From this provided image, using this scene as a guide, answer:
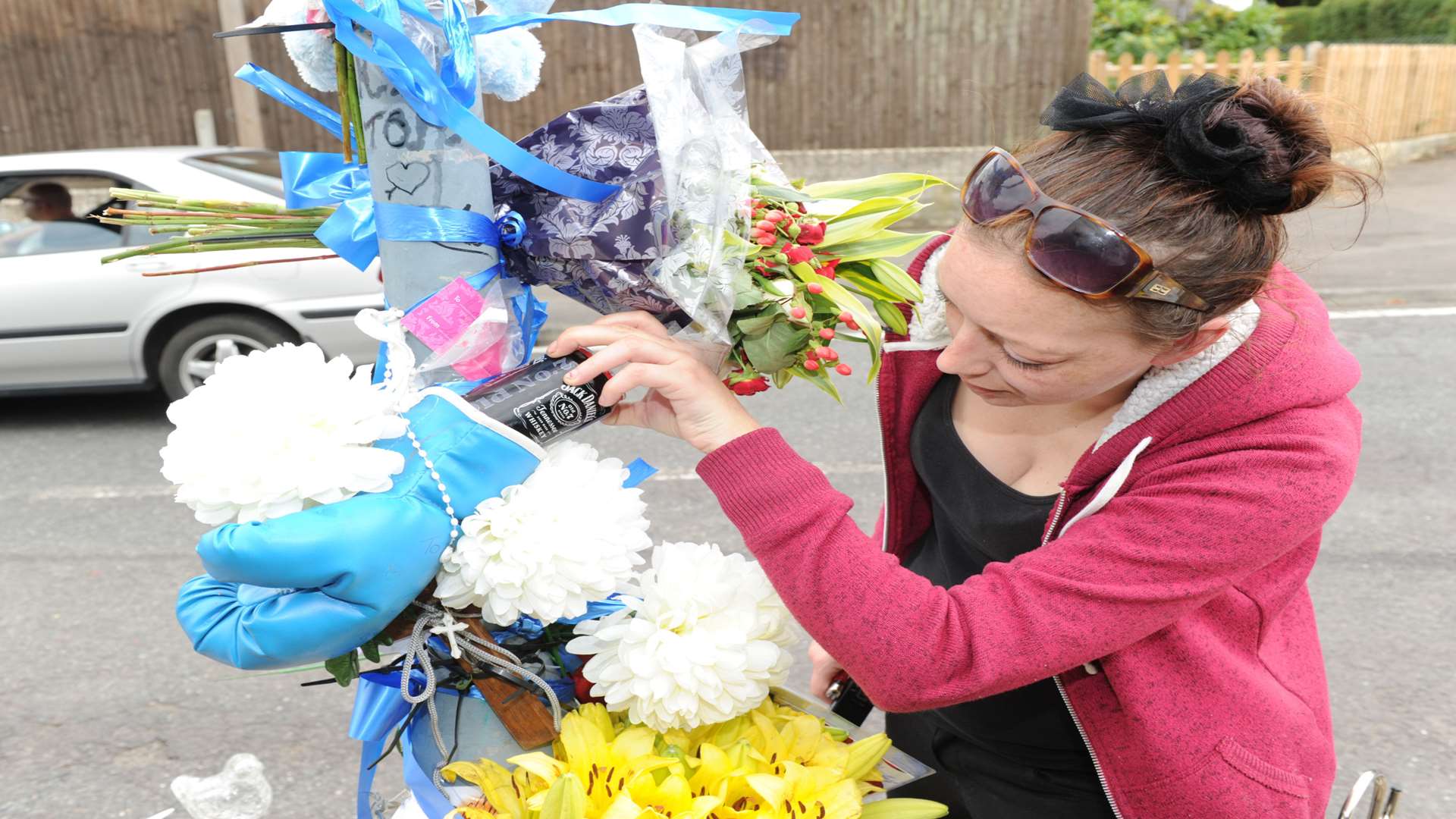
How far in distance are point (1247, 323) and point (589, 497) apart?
0.73m

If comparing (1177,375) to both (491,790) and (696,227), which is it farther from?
(491,790)

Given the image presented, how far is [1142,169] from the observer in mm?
1147

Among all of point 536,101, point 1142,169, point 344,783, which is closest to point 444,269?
point 1142,169

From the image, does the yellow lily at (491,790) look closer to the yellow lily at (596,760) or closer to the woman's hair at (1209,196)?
the yellow lily at (596,760)

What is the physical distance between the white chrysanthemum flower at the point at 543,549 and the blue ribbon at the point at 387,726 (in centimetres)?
15

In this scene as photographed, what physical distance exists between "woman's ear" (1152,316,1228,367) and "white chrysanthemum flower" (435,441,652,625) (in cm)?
59

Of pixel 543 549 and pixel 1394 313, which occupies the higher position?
pixel 543 549

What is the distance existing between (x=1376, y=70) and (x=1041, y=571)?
557 inches

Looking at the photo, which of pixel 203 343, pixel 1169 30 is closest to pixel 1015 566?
pixel 203 343

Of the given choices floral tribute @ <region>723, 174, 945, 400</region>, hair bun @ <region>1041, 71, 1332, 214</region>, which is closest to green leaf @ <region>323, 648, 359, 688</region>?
floral tribute @ <region>723, 174, 945, 400</region>

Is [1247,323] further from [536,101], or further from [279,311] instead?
[536,101]

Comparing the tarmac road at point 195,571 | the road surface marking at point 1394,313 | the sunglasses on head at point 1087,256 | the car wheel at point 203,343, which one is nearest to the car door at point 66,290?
the car wheel at point 203,343

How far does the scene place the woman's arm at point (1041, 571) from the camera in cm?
115

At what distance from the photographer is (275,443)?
3.32ft
